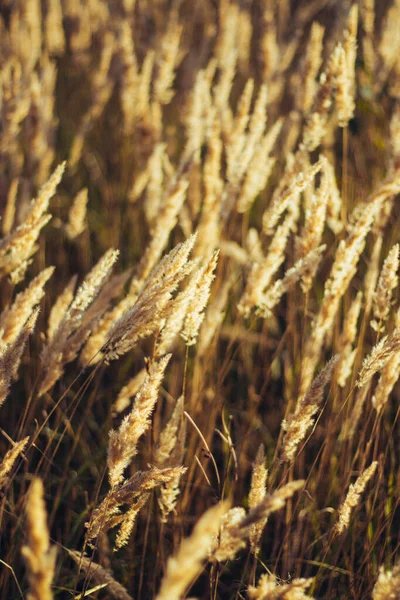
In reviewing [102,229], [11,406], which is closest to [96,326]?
[11,406]

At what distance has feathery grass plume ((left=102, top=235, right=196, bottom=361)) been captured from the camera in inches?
40.0

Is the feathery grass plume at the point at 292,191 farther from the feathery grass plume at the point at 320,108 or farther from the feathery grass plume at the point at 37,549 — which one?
the feathery grass plume at the point at 37,549

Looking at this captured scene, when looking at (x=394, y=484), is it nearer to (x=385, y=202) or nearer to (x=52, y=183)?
(x=385, y=202)

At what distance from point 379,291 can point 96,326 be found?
0.65 metres

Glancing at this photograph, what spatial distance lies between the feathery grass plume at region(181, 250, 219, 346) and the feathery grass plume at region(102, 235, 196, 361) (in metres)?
0.03

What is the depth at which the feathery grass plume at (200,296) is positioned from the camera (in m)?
1.03

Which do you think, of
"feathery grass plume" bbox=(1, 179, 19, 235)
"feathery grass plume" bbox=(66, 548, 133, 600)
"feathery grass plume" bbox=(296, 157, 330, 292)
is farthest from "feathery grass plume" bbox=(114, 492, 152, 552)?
"feathery grass plume" bbox=(1, 179, 19, 235)

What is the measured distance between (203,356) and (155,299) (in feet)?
3.19

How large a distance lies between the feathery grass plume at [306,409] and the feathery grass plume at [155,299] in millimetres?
289

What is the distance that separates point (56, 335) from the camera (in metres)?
1.23

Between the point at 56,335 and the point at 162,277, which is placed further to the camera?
the point at 56,335

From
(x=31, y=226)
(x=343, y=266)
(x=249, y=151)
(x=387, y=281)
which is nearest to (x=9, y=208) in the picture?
(x=31, y=226)

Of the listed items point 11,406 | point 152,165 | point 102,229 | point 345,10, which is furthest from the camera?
point 102,229

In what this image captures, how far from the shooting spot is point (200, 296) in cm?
107
